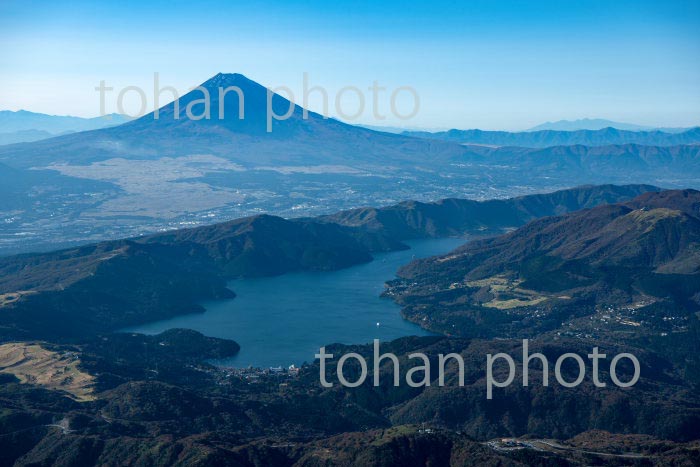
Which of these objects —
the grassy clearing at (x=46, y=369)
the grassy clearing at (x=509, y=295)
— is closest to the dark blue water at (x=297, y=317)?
the grassy clearing at (x=509, y=295)

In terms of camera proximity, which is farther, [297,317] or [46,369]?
[297,317]

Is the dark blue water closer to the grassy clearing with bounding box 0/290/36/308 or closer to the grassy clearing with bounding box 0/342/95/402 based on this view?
the grassy clearing with bounding box 0/290/36/308

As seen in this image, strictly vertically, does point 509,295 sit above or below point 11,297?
below

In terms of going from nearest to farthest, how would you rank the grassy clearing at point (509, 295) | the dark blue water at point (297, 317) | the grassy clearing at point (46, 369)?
the grassy clearing at point (46, 369) → the dark blue water at point (297, 317) → the grassy clearing at point (509, 295)

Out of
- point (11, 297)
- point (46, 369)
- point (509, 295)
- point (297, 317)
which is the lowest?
point (297, 317)

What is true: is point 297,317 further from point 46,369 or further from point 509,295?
point 46,369

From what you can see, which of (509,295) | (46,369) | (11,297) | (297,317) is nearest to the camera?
(46,369)

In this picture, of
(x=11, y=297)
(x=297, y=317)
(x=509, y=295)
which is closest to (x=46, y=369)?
(x=11, y=297)

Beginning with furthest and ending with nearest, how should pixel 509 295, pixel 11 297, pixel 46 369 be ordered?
1. pixel 509 295
2. pixel 11 297
3. pixel 46 369

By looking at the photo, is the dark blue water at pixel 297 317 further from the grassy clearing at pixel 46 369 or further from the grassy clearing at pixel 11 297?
the grassy clearing at pixel 46 369
